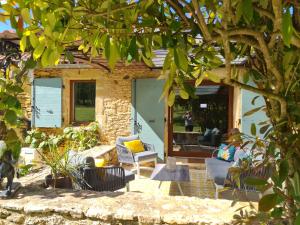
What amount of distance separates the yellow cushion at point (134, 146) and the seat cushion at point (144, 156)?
0.20 metres

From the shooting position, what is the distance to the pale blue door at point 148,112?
8.09 meters

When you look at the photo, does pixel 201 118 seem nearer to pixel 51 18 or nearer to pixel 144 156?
pixel 144 156

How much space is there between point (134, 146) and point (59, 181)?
444 cm

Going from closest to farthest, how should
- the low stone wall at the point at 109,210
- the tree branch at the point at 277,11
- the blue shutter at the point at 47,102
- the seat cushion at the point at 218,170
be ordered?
the tree branch at the point at 277,11 → the low stone wall at the point at 109,210 → the seat cushion at the point at 218,170 → the blue shutter at the point at 47,102

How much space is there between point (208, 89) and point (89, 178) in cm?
540

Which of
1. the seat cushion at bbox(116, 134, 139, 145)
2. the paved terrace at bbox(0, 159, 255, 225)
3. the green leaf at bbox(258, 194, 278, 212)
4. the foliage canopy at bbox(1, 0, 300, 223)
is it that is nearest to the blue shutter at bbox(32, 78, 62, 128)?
the seat cushion at bbox(116, 134, 139, 145)

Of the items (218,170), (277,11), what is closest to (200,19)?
(277,11)

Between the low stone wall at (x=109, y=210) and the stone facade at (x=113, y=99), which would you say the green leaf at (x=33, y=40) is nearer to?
the low stone wall at (x=109, y=210)

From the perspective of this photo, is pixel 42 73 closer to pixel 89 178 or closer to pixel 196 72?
pixel 89 178

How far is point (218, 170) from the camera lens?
17.7ft

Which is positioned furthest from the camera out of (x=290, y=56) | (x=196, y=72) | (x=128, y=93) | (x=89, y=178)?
(x=128, y=93)

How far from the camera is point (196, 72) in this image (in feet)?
4.55

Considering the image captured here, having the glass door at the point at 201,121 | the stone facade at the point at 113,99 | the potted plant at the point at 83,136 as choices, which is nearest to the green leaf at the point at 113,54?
the potted plant at the point at 83,136

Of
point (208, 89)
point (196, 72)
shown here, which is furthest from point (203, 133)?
point (196, 72)
